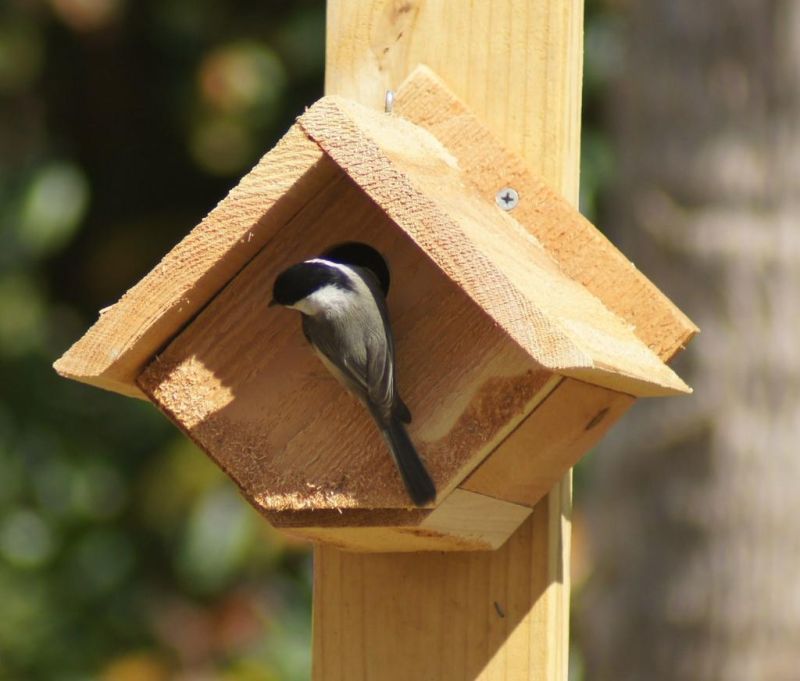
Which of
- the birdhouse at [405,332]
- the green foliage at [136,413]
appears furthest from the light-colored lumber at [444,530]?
the green foliage at [136,413]

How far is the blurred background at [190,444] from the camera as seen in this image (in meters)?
3.95

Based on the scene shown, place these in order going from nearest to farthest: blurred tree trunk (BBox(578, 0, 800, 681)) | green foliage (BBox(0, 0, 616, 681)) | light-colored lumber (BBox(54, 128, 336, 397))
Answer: light-colored lumber (BBox(54, 128, 336, 397)) → blurred tree trunk (BBox(578, 0, 800, 681)) → green foliage (BBox(0, 0, 616, 681))

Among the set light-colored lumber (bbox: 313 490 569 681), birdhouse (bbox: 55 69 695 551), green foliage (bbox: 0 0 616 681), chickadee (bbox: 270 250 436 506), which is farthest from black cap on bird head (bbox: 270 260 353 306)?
green foliage (bbox: 0 0 616 681)

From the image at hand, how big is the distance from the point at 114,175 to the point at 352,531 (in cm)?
415

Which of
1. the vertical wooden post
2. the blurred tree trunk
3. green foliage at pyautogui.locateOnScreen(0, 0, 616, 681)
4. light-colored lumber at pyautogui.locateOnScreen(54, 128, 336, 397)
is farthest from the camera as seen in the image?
green foliage at pyautogui.locateOnScreen(0, 0, 616, 681)

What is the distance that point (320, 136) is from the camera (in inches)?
79.7

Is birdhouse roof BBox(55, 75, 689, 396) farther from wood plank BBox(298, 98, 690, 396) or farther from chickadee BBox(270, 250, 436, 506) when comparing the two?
chickadee BBox(270, 250, 436, 506)

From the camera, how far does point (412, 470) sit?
1.94 m

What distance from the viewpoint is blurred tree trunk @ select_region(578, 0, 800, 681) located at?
3910 millimetres

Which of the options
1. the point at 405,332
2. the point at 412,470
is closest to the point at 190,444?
the point at 405,332

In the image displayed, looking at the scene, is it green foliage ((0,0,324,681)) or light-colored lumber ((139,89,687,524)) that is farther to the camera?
green foliage ((0,0,324,681))

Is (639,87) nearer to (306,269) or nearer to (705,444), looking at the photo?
(705,444)

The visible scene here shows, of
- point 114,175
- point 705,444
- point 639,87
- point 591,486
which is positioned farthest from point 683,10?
point 114,175

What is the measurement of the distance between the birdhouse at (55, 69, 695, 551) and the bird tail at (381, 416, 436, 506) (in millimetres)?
22
